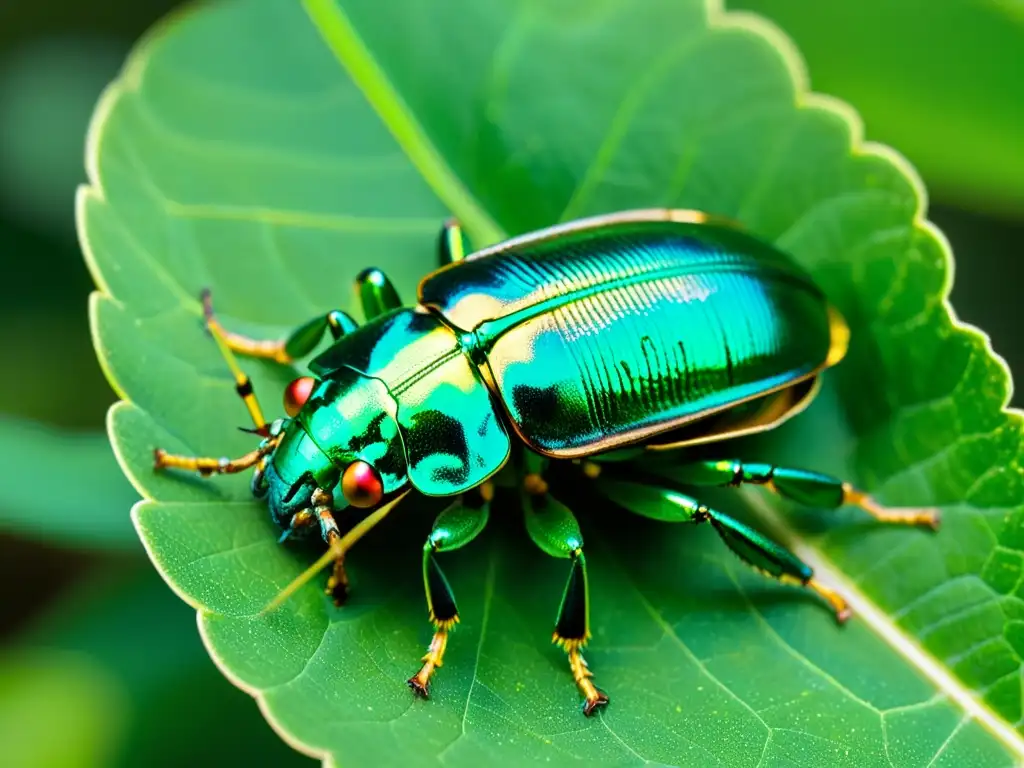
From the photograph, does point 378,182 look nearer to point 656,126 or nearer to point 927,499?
point 656,126

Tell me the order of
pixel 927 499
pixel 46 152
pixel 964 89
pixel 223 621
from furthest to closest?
pixel 46 152
pixel 964 89
pixel 927 499
pixel 223 621

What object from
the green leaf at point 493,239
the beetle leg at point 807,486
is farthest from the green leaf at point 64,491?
the beetle leg at point 807,486

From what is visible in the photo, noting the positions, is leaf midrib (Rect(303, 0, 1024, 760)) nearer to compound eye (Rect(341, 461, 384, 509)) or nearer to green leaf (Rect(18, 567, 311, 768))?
compound eye (Rect(341, 461, 384, 509))

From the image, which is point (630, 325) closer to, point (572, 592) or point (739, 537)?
point (739, 537)

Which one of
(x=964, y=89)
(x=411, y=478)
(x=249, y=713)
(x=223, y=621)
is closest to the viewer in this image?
(x=223, y=621)

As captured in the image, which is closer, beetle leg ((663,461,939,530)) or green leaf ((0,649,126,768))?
beetle leg ((663,461,939,530))

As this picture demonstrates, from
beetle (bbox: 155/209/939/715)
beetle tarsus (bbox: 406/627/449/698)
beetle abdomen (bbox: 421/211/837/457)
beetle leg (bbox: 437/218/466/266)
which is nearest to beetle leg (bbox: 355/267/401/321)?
beetle (bbox: 155/209/939/715)

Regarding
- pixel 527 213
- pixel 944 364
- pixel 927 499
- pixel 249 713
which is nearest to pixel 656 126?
pixel 527 213
